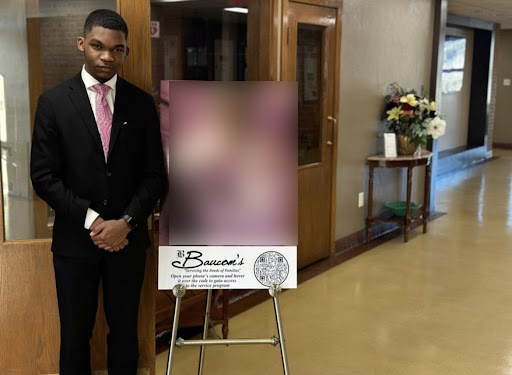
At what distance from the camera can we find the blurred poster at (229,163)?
233cm

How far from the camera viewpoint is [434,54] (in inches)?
260

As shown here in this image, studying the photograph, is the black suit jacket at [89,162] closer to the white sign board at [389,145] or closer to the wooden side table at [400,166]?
the wooden side table at [400,166]

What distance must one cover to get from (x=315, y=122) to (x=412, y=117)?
47.0 inches

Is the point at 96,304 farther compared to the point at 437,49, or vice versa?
the point at 437,49

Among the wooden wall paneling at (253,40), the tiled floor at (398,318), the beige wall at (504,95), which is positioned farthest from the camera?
the beige wall at (504,95)

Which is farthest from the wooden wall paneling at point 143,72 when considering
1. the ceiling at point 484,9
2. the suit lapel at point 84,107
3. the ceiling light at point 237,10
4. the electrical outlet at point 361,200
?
the ceiling at point 484,9

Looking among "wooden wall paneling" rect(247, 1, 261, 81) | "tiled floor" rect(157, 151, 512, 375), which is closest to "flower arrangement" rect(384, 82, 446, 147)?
"tiled floor" rect(157, 151, 512, 375)

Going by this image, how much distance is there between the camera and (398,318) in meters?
3.96

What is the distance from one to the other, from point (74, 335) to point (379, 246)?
3691 mm

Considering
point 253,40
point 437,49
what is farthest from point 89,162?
point 437,49

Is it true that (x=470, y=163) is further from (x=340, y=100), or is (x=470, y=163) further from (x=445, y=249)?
(x=340, y=100)

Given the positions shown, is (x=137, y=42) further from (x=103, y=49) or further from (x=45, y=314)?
Result: (x=45, y=314)

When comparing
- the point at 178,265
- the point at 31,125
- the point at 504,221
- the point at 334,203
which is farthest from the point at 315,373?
the point at 504,221

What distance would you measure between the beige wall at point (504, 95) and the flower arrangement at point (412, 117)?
7.64 meters
